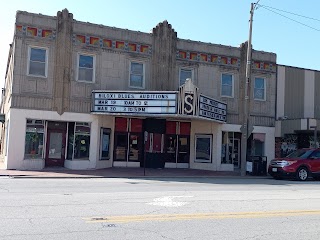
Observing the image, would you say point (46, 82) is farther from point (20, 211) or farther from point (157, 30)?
point (20, 211)

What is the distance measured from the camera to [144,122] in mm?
26156

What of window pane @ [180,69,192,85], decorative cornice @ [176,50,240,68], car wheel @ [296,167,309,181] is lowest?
car wheel @ [296,167,309,181]

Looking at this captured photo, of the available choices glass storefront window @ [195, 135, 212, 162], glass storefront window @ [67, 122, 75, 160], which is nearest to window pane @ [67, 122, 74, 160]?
glass storefront window @ [67, 122, 75, 160]

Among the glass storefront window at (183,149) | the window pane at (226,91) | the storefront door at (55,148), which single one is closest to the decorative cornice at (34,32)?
the storefront door at (55,148)

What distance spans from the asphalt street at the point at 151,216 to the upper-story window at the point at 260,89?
16.0 meters

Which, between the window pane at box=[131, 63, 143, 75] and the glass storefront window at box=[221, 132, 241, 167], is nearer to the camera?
the window pane at box=[131, 63, 143, 75]

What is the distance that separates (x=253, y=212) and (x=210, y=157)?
Result: 676 inches

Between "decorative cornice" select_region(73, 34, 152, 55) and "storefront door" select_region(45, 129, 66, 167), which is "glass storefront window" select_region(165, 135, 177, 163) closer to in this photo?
"decorative cornice" select_region(73, 34, 152, 55)

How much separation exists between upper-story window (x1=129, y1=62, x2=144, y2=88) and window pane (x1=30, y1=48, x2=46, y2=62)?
16.9 ft

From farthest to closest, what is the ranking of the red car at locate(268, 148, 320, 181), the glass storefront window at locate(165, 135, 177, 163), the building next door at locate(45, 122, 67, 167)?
the glass storefront window at locate(165, 135, 177, 163) < the building next door at locate(45, 122, 67, 167) < the red car at locate(268, 148, 320, 181)

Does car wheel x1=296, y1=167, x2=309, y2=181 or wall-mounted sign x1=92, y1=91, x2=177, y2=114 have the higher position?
wall-mounted sign x1=92, y1=91, x2=177, y2=114

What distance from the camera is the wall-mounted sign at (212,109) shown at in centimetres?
2367

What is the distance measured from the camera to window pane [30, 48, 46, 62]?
74.8 feet

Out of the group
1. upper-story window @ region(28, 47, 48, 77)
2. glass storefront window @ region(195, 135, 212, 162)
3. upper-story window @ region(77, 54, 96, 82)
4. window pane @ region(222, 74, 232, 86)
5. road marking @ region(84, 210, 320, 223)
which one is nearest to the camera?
road marking @ region(84, 210, 320, 223)
